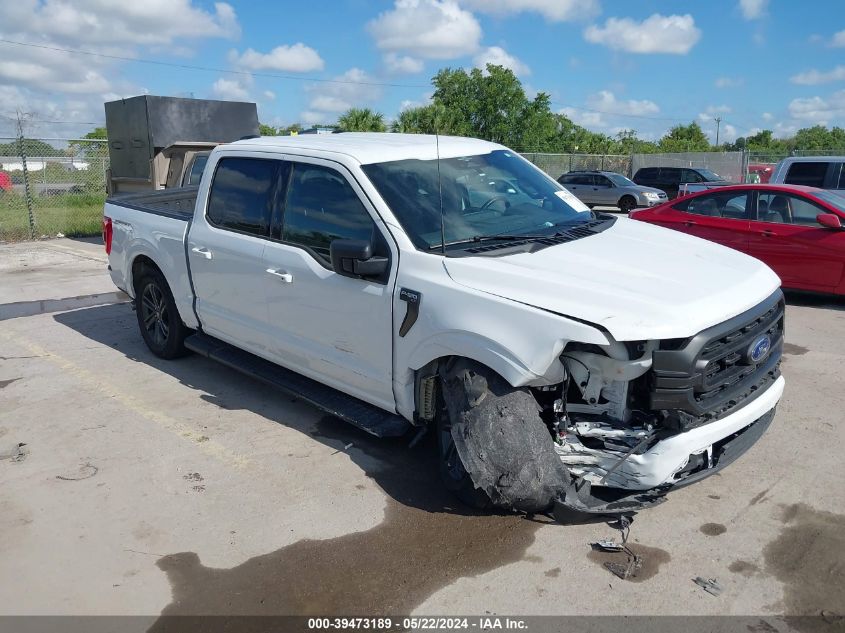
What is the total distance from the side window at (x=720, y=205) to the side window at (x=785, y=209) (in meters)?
0.22

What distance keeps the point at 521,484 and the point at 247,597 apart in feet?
4.59

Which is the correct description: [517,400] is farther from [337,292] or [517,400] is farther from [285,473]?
[285,473]

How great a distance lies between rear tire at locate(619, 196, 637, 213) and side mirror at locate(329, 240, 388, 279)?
20629mm

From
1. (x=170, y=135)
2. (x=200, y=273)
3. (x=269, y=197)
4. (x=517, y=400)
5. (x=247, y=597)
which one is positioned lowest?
(x=247, y=597)

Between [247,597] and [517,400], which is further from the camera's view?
[517,400]

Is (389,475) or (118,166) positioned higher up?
(118,166)

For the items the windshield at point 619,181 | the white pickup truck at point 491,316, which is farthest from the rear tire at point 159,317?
the windshield at point 619,181

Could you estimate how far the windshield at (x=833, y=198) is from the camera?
8609 millimetres

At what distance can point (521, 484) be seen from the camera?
3.57m

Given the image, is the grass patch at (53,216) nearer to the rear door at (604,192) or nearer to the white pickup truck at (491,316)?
the white pickup truck at (491,316)

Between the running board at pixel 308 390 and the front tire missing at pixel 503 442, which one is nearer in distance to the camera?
the front tire missing at pixel 503 442

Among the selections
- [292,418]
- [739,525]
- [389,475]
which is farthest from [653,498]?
[292,418]

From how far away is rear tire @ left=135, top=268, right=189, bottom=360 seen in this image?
641 centimetres

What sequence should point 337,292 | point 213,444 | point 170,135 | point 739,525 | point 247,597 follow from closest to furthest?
point 247,597 → point 739,525 → point 337,292 → point 213,444 → point 170,135
